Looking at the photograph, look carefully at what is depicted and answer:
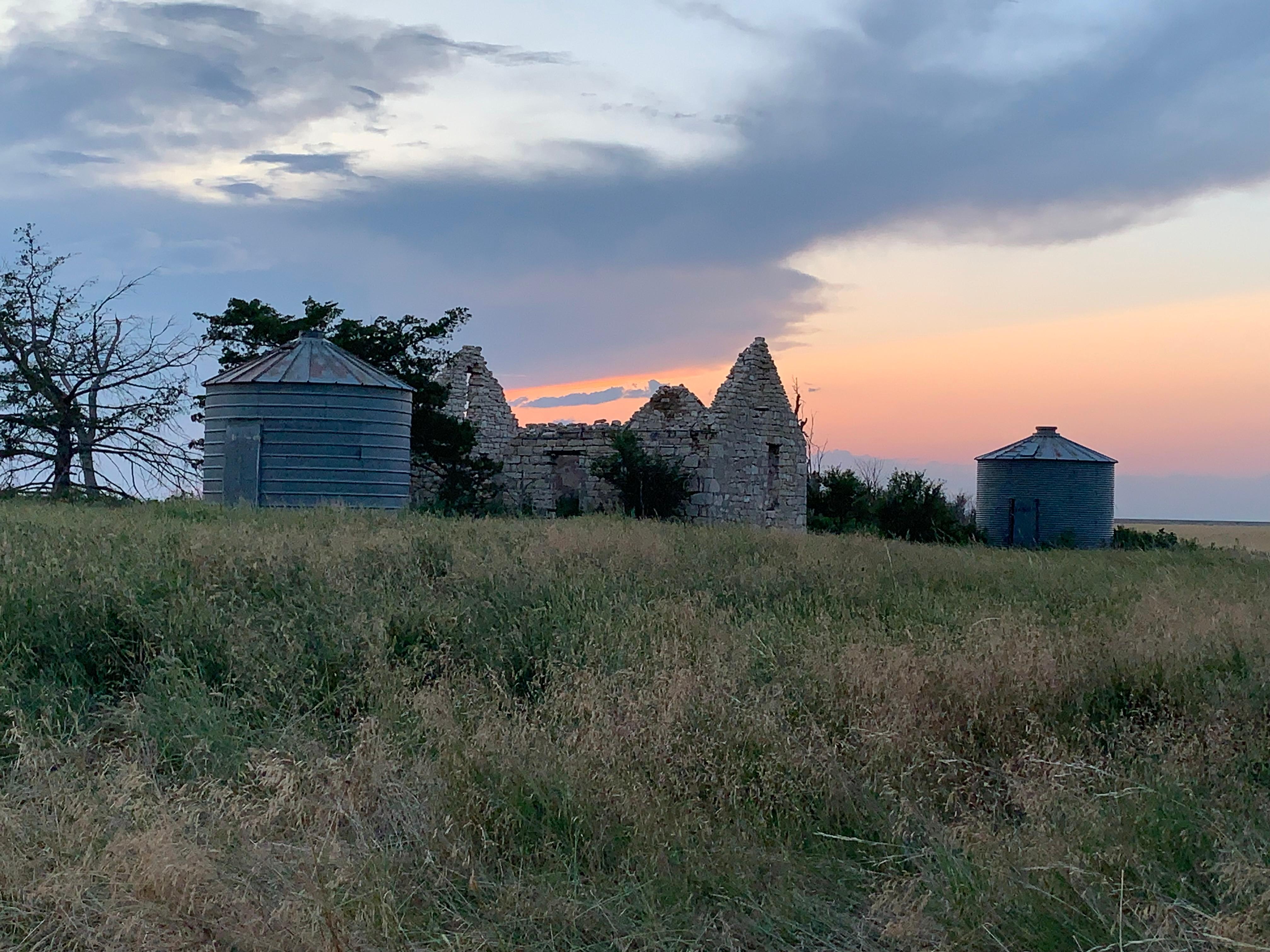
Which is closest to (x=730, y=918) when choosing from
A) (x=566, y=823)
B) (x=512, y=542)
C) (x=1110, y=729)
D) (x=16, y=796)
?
(x=566, y=823)

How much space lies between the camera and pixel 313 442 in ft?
Answer: 51.0

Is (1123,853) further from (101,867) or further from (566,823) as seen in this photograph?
(101,867)

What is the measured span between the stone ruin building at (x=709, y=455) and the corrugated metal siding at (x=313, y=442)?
16.2 feet

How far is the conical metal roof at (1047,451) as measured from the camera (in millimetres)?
27266

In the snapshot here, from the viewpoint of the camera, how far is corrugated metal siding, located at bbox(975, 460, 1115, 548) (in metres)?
27.1

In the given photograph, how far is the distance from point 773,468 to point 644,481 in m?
3.87

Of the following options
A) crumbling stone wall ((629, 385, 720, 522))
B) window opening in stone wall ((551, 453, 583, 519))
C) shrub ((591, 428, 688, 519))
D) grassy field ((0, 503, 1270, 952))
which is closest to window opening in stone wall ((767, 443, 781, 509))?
crumbling stone wall ((629, 385, 720, 522))

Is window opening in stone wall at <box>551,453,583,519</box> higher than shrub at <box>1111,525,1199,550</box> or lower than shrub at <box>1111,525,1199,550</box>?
higher

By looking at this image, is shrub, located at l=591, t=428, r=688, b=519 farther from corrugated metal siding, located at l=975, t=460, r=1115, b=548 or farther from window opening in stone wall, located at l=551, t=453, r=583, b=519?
corrugated metal siding, located at l=975, t=460, r=1115, b=548

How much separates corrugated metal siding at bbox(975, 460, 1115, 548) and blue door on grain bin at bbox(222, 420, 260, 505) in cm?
1812

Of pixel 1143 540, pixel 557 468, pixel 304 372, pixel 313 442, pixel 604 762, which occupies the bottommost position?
pixel 604 762

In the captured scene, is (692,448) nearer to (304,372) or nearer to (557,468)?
(557,468)

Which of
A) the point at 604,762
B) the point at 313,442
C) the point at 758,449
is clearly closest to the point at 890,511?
the point at 758,449

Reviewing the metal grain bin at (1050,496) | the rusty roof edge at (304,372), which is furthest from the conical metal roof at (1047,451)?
the rusty roof edge at (304,372)
